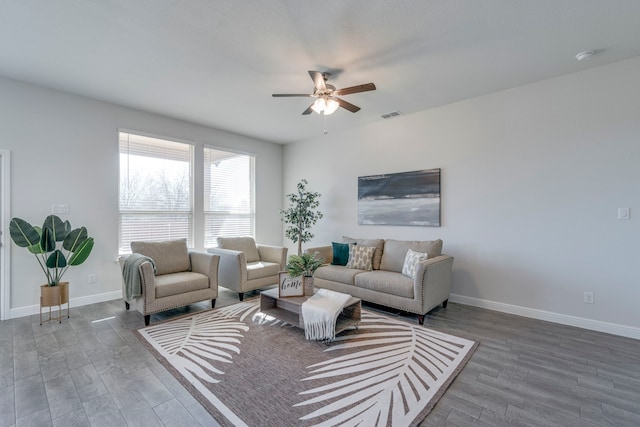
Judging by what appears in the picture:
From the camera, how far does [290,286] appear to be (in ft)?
10.5

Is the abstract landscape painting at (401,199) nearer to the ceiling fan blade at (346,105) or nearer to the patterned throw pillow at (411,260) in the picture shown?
the patterned throw pillow at (411,260)

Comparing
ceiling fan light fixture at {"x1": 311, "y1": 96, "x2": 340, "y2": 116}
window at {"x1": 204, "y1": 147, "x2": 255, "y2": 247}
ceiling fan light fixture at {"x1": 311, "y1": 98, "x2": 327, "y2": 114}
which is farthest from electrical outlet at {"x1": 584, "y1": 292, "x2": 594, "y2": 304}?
window at {"x1": 204, "y1": 147, "x2": 255, "y2": 247}

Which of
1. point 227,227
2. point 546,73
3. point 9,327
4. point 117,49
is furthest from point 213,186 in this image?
point 546,73

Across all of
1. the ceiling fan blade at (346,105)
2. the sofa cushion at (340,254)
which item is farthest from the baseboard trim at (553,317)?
the ceiling fan blade at (346,105)

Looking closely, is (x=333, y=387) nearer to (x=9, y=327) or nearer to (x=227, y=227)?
(x=9, y=327)

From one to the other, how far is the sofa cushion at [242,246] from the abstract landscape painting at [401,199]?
1919 millimetres

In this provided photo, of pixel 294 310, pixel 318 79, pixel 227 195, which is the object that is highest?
pixel 318 79

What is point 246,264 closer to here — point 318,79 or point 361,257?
point 361,257

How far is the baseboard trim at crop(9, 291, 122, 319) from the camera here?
3463 millimetres

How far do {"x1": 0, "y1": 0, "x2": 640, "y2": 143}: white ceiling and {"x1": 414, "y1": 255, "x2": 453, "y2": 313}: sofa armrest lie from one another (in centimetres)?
218

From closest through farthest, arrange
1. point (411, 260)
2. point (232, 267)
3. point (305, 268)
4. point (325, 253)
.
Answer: point (305, 268) < point (411, 260) < point (232, 267) < point (325, 253)

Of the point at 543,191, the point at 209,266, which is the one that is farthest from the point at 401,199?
the point at 209,266

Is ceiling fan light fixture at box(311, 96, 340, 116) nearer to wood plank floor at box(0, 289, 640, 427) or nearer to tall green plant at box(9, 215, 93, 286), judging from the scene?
wood plank floor at box(0, 289, 640, 427)

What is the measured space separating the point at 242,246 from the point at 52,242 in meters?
2.36
